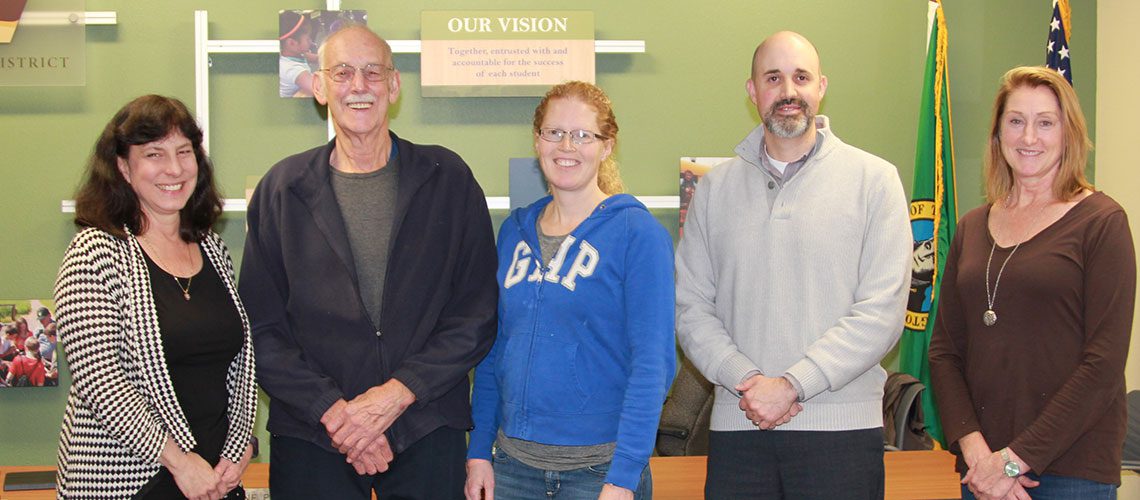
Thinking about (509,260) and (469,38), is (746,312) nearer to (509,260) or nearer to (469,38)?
(509,260)

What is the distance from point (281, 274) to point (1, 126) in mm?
2291

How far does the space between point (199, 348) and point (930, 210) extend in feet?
9.80

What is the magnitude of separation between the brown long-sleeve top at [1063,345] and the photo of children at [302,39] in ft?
8.73

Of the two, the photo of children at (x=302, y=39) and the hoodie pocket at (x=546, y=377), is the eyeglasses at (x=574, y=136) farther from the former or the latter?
the photo of children at (x=302, y=39)

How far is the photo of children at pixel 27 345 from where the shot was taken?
3865mm

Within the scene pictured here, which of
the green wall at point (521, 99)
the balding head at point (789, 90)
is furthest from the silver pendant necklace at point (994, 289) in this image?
the green wall at point (521, 99)

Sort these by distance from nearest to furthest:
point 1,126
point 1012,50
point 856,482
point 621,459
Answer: point 621,459, point 856,482, point 1,126, point 1012,50

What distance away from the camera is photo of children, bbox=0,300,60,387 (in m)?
3.87

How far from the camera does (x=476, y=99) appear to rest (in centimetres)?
407

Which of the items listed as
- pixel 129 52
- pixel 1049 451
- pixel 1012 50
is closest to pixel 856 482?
pixel 1049 451

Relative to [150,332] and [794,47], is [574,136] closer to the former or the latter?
[794,47]

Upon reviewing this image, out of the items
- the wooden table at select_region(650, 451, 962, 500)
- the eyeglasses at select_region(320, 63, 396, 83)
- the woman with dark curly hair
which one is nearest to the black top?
the woman with dark curly hair

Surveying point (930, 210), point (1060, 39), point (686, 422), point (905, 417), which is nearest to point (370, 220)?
point (686, 422)

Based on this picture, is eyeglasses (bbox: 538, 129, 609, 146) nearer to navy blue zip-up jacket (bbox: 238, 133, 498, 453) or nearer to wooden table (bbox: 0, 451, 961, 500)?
navy blue zip-up jacket (bbox: 238, 133, 498, 453)
